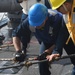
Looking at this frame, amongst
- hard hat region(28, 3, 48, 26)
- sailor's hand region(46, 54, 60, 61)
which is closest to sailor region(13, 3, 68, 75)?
hard hat region(28, 3, 48, 26)

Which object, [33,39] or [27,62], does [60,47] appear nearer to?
[27,62]

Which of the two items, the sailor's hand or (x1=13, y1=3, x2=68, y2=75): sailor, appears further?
(x1=13, y1=3, x2=68, y2=75): sailor

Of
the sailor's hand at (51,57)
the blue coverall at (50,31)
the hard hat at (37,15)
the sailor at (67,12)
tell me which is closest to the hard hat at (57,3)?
the sailor at (67,12)

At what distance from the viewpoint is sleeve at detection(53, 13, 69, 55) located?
4.36 m

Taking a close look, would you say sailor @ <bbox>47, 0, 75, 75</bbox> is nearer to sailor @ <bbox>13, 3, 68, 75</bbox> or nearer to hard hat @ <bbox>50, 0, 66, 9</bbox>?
hard hat @ <bbox>50, 0, 66, 9</bbox>

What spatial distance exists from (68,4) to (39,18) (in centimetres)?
47

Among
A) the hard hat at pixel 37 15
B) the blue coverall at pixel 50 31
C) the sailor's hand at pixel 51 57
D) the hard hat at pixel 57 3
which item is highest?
the hard hat at pixel 57 3

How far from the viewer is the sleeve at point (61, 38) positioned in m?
4.36

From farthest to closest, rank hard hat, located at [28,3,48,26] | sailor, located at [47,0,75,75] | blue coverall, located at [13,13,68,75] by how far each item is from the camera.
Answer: blue coverall, located at [13,13,68,75]
hard hat, located at [28,3,48,26]
sailor, located at [47,0,75,75]

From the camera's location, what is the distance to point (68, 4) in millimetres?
4078

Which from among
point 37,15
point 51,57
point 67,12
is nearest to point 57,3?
point 67,12

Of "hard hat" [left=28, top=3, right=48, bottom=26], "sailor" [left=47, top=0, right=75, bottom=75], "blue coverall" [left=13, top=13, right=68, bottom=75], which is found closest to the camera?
"sailor" [left=47, top=0, right=75, bottom=75]

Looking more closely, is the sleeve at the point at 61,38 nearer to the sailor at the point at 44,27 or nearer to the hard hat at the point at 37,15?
the sailor at the point at 44,27

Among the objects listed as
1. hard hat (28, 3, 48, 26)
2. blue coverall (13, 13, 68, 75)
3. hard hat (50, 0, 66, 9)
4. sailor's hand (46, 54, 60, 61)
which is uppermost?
hard hat (50, 0, 66, 9)
